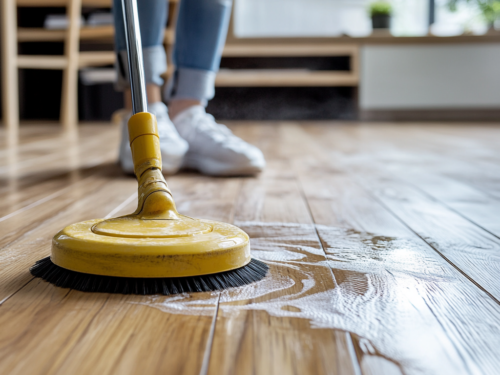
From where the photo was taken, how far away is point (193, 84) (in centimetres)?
121

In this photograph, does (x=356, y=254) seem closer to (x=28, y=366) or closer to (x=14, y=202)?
(x=28, y=366)

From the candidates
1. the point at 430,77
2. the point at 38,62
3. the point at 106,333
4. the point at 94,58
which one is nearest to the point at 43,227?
the point at 106,333

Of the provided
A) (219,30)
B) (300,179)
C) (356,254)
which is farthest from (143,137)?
(219,30)

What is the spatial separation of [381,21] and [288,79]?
30.4 inches

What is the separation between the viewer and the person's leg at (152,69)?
1075 millimetres

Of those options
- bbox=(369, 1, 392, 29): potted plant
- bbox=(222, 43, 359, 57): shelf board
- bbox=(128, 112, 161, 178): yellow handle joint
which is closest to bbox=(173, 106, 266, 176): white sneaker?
bbox=(128, 112, 161, 178): yellow handle joint

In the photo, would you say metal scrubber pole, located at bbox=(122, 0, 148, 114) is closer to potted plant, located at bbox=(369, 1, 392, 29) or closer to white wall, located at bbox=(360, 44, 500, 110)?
white wall, located at bbox=(360, 44, 500, 110)

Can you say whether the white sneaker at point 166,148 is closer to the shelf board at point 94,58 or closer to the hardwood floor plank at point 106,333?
the hardwood floor plank at point 106,333

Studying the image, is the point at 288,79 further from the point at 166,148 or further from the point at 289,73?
the point at 166,148

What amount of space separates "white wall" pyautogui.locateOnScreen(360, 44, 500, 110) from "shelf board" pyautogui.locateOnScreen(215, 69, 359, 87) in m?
0.13

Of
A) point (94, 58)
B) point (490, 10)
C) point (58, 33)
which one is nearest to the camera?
point (94, 58)

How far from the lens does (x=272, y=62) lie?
3996 mm

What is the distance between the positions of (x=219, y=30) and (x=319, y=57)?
2907 mm

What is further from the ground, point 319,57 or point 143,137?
point 319,57
